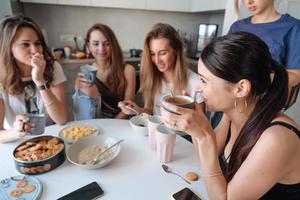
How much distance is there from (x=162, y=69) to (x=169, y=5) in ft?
5.81

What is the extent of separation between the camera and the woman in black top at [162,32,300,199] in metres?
0.68

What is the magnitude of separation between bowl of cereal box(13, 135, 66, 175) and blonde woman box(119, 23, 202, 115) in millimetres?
536

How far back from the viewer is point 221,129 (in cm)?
107

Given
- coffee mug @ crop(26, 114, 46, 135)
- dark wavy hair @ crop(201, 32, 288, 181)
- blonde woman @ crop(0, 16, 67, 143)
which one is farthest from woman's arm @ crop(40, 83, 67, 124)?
dark wavy hair @ crop(201, 32, 288, 181)

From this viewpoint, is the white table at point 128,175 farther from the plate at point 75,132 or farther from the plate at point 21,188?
the plate at point 75,132

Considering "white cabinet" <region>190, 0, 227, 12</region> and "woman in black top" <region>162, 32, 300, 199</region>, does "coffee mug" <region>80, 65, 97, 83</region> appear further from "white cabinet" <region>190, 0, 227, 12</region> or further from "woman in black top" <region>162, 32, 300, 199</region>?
"white cabinet" <region>190, 0, 227, 12</region>

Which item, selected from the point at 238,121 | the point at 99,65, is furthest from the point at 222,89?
the point at 99,65

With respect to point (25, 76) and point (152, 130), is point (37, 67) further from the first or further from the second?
point (152, 130)

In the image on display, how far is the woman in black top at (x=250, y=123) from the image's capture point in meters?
0.68

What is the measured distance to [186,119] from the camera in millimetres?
701

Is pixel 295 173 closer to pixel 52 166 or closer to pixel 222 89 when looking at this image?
pixel 222 89

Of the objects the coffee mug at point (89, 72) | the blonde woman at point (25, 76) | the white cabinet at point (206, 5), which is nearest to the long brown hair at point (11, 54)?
the blonde woman at point (25, 76)

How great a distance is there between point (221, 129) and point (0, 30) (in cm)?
133

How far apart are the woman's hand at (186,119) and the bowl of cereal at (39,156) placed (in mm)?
479
